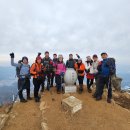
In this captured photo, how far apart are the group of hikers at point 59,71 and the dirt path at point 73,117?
905mm

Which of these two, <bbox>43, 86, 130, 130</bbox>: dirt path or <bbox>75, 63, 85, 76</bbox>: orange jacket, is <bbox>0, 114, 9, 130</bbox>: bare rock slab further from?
<bbox>75, 63, 85, 76</bbox>: orange jacket

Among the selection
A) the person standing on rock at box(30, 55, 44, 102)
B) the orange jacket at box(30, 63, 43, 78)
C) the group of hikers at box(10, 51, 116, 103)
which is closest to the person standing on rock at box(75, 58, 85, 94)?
the group of hikers at box(10, 51, 116, 103)

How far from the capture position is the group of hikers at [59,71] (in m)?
12.1

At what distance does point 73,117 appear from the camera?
10.3 meters

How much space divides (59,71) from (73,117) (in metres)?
3.96

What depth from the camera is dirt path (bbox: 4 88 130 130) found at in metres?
9.67

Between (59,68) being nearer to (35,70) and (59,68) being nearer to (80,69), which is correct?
(80,69)

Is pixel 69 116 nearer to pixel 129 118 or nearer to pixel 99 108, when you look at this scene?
pixel 99 108

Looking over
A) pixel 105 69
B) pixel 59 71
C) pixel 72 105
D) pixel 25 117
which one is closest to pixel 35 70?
pixel 59 71

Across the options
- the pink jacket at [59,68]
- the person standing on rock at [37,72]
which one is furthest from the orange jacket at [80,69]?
the person standing on rock at [37,72]

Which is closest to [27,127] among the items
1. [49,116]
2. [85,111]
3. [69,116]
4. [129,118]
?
[49,116]

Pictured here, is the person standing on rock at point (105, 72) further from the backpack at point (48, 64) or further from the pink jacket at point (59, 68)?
the backpack at point (48, 64)

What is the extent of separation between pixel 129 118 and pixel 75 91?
4.28 metres

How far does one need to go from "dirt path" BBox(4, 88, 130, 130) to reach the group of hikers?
0.90 m
